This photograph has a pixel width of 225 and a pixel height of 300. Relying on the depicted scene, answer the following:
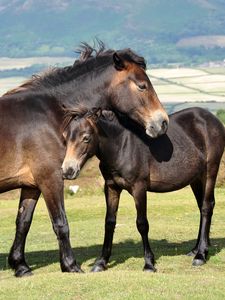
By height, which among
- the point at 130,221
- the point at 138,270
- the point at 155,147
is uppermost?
the point at 155,147

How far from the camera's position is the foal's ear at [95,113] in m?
12.5

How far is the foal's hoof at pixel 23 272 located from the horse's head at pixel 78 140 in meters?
2.24

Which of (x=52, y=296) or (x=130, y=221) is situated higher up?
(x=52, y=296)

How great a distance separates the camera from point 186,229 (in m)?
19.0

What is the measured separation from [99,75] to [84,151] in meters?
1.61

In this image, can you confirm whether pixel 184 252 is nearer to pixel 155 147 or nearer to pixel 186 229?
pixel 155 147

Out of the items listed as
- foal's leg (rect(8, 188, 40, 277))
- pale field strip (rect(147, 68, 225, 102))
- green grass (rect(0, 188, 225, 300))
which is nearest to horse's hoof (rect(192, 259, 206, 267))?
green grass (rect(0, 188, 225, 300))

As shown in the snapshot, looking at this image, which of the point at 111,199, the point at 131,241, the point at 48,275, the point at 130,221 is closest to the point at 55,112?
the point at 111,199

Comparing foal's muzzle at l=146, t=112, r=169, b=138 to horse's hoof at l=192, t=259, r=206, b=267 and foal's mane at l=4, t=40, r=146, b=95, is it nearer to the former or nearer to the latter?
foal's mane at l=4, t=40, r=146, b=95

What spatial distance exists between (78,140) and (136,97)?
1.39 meters

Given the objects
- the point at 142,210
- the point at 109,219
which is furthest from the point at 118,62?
the point at 109,219

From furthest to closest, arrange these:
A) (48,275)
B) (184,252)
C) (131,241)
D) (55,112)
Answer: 1. (131,241)
2. (184,252)
3. (55,112)
4. (48,275)

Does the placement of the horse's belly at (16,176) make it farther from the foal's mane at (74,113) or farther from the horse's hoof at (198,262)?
the horse's hoof at (198,262)

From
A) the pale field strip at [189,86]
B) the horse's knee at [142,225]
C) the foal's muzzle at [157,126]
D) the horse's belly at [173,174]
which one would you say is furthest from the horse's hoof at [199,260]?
the pale field strip at [189,86]
